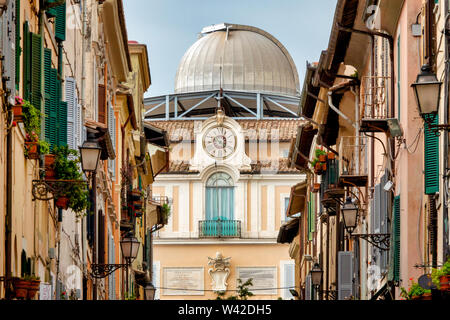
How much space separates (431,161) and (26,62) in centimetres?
556

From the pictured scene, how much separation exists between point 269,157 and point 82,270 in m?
41.8

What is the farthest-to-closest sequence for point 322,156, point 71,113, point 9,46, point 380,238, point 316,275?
point 316,275, point 322,156, point 71,113, point 380,238, point 9,46

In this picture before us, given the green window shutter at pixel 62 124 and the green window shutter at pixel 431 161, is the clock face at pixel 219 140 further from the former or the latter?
the green window shutter at pixel 431 161

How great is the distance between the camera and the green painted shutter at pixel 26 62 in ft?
63.9

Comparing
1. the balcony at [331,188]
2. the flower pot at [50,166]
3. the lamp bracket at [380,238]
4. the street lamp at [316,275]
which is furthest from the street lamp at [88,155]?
the street lamp at [316,275]

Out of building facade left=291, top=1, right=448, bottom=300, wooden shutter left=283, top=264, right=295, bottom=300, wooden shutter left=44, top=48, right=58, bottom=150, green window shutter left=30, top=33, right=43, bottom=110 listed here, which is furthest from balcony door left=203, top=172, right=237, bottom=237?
green window shutter left=30, top=33, right=43, bottom=110

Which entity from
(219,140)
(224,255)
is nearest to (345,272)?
(224,255)

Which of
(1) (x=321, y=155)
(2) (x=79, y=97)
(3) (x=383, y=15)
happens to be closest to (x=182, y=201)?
(1) (x=321, y=155)

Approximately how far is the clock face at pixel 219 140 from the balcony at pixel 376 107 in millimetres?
40652

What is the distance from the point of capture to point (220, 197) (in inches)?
2756

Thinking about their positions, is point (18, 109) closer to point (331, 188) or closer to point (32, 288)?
point (32, 288)

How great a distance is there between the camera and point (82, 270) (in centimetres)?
2825

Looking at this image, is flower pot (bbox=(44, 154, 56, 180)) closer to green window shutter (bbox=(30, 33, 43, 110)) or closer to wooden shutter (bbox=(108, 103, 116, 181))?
green window shutter (bbox=(30, 33, 43, 110))
